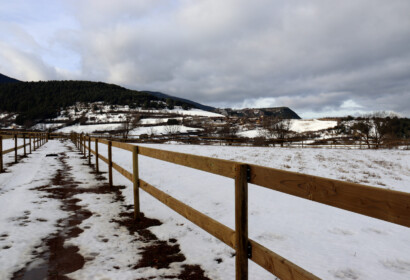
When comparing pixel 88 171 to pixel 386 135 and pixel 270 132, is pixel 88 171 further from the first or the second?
pixel 386 135

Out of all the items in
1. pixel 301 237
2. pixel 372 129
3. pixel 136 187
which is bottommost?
pixel 301 237

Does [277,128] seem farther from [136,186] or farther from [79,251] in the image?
[79,251]

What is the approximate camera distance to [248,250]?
7.07ft

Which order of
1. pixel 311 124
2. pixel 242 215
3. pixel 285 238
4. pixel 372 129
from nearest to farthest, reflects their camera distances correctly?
pixel 242 215 → pixel 285 238 → pixel 372 129 → pixel 311 124

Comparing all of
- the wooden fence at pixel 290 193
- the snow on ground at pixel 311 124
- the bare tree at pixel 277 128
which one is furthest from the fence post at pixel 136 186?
the snow on ground at pixel 311 124

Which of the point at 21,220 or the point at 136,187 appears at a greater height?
the point at 136,187

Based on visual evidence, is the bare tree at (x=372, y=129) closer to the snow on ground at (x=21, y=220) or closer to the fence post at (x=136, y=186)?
the fence post at (x=136, y=186)

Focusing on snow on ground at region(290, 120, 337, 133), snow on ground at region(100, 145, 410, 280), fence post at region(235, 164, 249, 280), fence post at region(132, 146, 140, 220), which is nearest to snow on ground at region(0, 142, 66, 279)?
fence post at region(132, 146, 140, 220)

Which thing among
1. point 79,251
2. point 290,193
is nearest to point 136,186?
point 79,251

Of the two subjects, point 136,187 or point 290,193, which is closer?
point 290,193

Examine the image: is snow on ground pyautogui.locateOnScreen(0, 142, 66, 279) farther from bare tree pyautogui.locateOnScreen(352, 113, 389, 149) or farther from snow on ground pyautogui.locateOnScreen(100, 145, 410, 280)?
bare tree pyautogui.locateOnScreen(352, 113, 389, 149)

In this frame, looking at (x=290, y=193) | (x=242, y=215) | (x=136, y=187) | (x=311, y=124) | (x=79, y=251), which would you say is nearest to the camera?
(x=290, y=193)

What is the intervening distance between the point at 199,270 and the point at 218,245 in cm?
72

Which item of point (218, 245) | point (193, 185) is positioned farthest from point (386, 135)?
point (218, 245)
